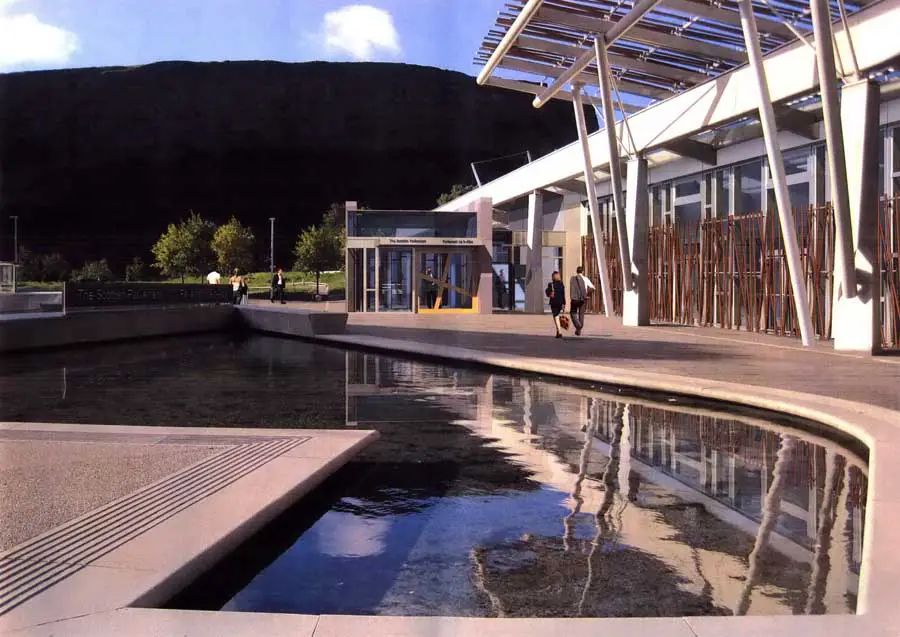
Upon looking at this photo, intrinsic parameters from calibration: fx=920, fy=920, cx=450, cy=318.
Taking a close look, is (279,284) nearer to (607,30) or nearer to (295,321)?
(295,321)

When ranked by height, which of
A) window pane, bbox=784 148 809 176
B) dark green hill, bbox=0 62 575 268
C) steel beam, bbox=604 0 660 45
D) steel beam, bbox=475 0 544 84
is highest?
steel beam, bbox=475 0 544 84

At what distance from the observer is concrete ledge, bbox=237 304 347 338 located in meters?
22.8

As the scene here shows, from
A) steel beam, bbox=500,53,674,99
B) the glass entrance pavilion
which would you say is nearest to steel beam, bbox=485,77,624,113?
steel beam, bbox=500,53,674,99

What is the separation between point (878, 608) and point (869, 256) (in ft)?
47.2

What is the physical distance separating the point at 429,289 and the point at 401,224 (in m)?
3.09

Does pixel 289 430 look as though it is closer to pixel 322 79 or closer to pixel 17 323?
pixel 322 79

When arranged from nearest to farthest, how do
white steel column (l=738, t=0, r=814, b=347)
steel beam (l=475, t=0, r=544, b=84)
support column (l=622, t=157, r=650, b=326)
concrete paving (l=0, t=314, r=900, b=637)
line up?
1. concrete paving (l=0, t=314, r=900, b=637)
2. white steel column (l=738, t=0, r=814, b=347)
3. steel beam (l=475, t=0, r=544, b=84)
4. support column (l=622, t=157, r=650, b=326)

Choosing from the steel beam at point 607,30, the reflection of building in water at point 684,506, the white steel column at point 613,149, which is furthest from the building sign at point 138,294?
the reflection of building in water at point 684,506

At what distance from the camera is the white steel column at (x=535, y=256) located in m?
40.0

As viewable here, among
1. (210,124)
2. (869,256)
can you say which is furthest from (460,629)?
(869,256)

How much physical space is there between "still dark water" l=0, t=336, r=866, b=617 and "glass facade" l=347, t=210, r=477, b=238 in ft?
89.4

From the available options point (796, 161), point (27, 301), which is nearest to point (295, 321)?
point (27, 301)

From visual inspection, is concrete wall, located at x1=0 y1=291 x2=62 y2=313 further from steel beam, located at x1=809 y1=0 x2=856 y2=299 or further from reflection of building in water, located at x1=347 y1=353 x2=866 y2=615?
steel beam, located at x1=809 y1=0 x2=856 y2=299

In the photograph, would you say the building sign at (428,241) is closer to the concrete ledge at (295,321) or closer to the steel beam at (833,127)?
the concrete ledge at (295,321)
